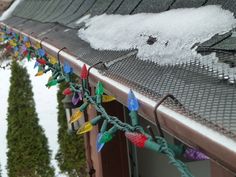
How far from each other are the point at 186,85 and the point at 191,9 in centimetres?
77

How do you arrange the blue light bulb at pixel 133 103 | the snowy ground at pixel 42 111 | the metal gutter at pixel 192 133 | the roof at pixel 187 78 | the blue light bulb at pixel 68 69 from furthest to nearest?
the snowy ground at pixel 42 111
the blue light bulb at pixel 68 69
the blue light bulb at pixel 133 103
the roof at pixel 187 78
the metal gutter at pixel 192 133

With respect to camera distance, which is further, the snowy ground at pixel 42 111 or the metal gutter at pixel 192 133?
the snowy ground at pixel 42 111

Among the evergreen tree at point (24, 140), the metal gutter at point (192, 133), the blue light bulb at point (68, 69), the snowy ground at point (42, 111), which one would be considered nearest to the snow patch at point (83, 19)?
the blue light bulb at point (68, 69)

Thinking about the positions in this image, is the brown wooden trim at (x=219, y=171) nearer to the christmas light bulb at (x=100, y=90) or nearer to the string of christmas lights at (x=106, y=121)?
the string of christmas lights at (x=106, y=121)

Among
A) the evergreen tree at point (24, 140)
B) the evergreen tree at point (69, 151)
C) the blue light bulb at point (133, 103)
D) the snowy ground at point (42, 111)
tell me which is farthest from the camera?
the snowy ground at point (42, 111)

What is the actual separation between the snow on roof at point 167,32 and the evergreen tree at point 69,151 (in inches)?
194

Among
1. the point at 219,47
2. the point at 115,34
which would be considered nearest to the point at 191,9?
the point at 115,34

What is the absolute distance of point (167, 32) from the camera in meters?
1.53

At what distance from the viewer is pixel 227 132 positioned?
74cm

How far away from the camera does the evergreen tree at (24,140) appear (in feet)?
22.6

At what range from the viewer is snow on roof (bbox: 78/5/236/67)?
1333 millimetres

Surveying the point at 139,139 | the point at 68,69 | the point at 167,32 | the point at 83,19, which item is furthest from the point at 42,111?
the point at 139,139

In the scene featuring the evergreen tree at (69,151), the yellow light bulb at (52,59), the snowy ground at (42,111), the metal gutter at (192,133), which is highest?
the metal gutter at (192,133)

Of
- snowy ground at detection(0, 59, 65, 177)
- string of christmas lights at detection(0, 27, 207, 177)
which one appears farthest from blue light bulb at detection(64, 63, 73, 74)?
snowy ground at detection(0, 59, 65, 177)
